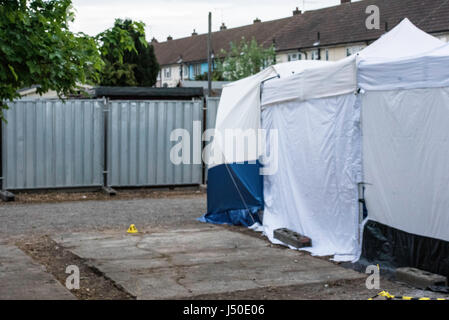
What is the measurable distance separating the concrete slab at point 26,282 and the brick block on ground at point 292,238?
11.5 feet

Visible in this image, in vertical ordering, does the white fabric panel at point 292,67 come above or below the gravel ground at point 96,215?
above

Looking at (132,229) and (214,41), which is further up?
(214,41)

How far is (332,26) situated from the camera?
4894 cm

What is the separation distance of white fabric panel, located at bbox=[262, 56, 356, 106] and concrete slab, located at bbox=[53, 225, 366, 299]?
2292 mm

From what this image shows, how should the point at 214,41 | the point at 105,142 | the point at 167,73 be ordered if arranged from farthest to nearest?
the point at 167,73
the point at 214,41
the point at 105,142

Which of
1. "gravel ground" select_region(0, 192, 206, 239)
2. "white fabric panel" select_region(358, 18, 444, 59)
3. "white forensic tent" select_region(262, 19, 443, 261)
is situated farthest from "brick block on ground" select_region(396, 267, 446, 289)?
"gravel ground" select_region(0, 192, 206, 239)

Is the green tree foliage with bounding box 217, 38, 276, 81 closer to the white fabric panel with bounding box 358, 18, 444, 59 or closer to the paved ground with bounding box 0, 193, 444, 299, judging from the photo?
the paved ground with bounding box 0, 193, 444, 299

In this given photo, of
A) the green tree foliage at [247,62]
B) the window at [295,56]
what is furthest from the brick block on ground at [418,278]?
the window at [295,56]

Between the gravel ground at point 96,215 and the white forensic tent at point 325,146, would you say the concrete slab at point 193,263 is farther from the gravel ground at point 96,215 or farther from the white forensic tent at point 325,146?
the gravel ground at point 96,215

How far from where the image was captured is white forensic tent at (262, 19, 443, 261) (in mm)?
8102

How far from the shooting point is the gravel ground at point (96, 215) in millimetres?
11117

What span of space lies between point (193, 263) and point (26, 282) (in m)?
2.11

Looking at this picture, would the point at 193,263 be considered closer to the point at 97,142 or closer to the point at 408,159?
the point at 408,159

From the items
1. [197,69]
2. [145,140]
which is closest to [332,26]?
[197,69]
